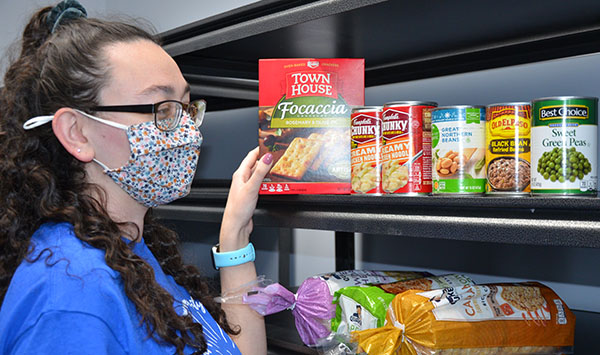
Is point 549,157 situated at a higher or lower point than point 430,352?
higher

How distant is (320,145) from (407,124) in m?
0.19

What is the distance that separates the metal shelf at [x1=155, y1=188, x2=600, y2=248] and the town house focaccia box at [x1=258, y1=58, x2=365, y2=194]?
0.05 metres

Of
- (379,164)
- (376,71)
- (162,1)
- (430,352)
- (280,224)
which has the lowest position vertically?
(430,352)

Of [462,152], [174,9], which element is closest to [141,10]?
[174,9]

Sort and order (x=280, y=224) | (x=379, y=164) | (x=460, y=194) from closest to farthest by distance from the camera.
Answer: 1. (x=460, y=194)
2. (x=379, y=164)
3. (x=280, y=224)

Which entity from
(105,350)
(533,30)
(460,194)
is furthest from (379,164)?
(105,350)

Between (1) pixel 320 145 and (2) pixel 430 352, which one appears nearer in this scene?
(2) pixel 430 352

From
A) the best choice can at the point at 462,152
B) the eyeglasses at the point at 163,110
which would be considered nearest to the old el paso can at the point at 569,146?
the best choice can at the point at 462,152

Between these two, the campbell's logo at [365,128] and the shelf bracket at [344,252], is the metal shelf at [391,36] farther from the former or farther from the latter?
the shelf bracket at [344,252]

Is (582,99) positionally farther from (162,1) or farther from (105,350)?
(162,1)

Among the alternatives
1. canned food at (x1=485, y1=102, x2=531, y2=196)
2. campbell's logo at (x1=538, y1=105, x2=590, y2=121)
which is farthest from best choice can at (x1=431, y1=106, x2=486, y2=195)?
campbell's logo at (x1=538, y1=105, x2=590, y2=121)

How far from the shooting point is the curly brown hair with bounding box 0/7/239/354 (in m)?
0.95

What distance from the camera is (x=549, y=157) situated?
0.87 meters

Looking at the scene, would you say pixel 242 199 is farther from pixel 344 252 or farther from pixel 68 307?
pixel 344 252
